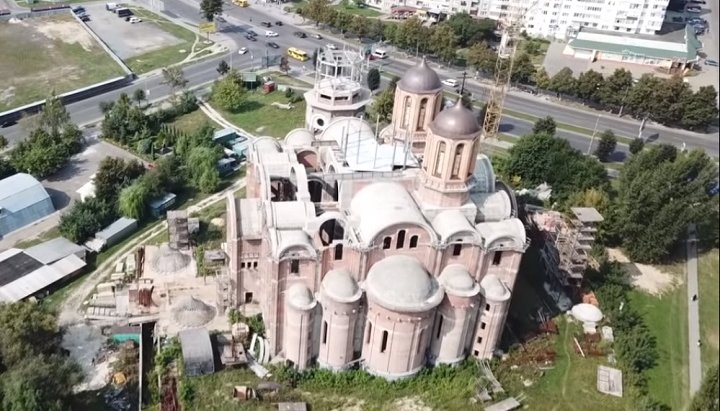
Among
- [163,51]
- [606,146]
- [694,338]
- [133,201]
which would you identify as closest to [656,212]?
[606,146]

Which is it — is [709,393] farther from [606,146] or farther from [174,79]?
[174,79]

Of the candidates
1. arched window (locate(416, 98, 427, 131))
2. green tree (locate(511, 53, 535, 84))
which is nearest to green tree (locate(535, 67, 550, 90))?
green tree (locate(511, 53, 535, 84))

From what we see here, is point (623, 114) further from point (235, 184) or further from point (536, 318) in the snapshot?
point (235, 184)

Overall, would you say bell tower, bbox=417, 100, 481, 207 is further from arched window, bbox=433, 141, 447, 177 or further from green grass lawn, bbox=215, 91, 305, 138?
green grass lawn, bbox=215, 91, 305, 138

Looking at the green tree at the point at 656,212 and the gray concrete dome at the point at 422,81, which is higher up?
the gray concrete dome at the point at 422,81

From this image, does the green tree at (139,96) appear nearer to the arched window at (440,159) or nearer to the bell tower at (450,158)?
the bell tower at (450,158)

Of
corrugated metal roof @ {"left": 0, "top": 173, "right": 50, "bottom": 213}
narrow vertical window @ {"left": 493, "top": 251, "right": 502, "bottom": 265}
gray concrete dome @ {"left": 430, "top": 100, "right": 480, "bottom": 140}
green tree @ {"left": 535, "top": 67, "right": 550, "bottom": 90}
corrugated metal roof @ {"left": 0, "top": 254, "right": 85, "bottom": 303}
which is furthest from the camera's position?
green tree @ {"left": 535, "top": 67, "right": 550, "bottom": 90}

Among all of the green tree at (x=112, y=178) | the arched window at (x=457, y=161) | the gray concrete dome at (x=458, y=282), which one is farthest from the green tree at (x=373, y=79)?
the gray concrete dome at (x=458, y=282)
